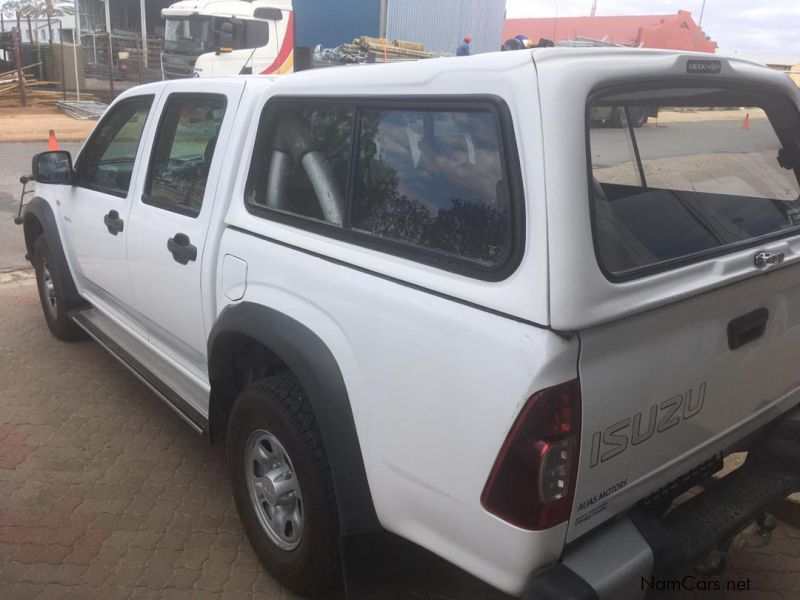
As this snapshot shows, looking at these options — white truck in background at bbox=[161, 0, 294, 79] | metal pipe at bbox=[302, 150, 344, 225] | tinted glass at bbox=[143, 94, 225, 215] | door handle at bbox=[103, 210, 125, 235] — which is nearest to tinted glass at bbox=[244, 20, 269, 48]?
white truck in background at bbox=[161, 0, 294, 79]

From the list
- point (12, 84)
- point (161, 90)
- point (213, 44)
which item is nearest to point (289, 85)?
point (161, 90)

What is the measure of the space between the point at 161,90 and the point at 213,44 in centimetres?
1397

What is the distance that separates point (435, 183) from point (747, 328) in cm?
107

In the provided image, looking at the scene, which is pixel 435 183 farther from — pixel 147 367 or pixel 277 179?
pixel 147 367

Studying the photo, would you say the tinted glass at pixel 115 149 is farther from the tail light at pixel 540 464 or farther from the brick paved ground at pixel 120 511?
the tail light at pixel 540 464

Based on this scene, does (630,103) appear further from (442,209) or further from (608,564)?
(608,564)

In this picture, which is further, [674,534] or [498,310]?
[674,534]

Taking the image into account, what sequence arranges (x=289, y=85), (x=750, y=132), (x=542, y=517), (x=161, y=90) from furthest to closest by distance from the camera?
(x=161, y=90)
(x=750, y=132)
(x=289, y=85)
(x=542, y=517)

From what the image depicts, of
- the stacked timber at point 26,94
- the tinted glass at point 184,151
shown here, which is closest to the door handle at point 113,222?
the tinted glass at point 184,151

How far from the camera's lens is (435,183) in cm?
203

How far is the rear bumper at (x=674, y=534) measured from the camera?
1.75 meters

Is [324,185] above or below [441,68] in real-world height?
below

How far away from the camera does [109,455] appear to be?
3.59m

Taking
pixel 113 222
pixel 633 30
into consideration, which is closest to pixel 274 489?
pixel 113 222
